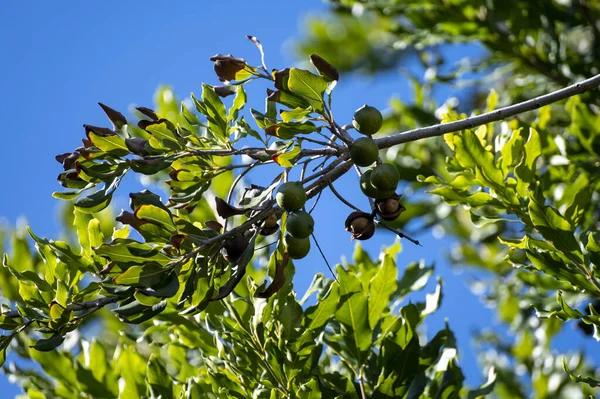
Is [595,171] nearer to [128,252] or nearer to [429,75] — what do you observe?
[429,75]

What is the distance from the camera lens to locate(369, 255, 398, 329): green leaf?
6.84 ft

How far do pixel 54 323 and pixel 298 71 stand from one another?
0.68 m

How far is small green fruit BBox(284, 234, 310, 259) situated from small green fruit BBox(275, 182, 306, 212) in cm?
8

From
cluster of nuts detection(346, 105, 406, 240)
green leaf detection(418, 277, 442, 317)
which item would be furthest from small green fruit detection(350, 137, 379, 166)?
green leaf detection(418, 277, 442, 317)

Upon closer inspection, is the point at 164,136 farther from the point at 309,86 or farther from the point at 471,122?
the point at 471,122

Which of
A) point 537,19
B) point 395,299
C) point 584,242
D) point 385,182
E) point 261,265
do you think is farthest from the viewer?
point 537,19

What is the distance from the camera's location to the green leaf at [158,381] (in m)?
2.03

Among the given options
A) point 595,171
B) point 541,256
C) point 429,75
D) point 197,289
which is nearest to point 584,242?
point 541,256

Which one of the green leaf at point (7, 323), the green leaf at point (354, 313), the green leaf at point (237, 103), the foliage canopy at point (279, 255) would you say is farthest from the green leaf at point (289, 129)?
the green leaf at point (7, 323)

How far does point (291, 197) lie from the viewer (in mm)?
1396

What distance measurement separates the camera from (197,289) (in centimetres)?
149

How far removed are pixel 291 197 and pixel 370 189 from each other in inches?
6.6

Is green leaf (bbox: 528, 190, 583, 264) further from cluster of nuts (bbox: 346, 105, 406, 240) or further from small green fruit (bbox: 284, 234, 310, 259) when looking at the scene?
small green fruit (bbox: 284, 234, 310, 259)

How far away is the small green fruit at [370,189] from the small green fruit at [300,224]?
4.9 inches
